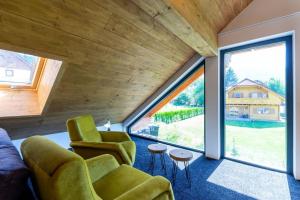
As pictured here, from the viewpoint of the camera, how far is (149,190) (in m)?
1.17

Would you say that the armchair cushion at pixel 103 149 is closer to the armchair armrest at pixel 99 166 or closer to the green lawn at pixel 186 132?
the armchair armrest at pixel 99 166

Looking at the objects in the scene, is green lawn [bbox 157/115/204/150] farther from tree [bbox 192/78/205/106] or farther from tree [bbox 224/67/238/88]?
tree [bbox 224/67/238/88]

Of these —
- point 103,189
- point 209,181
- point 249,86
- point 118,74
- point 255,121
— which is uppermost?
point 118,74

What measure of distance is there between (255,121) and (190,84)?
1372mm

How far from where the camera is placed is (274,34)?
250 cm

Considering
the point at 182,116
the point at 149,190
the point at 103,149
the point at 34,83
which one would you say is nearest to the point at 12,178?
the point at 149,190

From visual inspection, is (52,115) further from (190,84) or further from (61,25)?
(190,84)

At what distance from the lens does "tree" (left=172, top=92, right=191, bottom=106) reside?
370 cm

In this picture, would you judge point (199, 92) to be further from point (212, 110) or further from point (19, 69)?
point (19, 69)

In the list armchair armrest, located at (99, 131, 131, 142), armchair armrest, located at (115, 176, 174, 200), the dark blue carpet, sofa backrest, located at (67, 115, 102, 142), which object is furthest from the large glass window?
armchair armrest, located at (115, 176, 174, 200)

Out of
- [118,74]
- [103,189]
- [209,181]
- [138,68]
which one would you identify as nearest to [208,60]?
[138,68]

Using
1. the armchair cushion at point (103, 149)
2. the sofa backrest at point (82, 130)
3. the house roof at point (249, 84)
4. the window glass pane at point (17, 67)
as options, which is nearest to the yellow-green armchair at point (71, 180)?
the armchair cushion at point (103, 149)

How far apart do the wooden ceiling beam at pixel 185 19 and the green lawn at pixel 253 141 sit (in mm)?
1503

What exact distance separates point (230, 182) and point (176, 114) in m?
1.87
